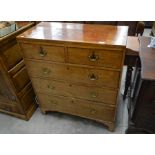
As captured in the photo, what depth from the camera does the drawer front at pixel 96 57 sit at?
1021mm

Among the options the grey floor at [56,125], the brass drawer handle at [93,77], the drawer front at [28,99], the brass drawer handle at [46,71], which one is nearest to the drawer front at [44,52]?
the brass drawer handle at [46,71]

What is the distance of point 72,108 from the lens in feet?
5.03

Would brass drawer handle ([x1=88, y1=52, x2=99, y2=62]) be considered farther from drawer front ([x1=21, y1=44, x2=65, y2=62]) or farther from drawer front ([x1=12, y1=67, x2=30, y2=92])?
drawer front ([x1=12, y1=67, x2=30, y2=92])

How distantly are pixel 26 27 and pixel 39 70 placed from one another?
45cm

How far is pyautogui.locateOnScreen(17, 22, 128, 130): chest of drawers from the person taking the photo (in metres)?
1.05

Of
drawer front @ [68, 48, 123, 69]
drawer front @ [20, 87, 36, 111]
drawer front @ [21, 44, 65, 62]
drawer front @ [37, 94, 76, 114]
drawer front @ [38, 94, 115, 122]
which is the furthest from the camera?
drawer front @ [20, 87, 36, 111]

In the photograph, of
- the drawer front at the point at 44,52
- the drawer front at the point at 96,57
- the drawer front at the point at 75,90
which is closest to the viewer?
the drawer front at the point at 96,57

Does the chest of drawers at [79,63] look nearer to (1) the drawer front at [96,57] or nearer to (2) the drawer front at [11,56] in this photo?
(1) the drawer front at [96,57]

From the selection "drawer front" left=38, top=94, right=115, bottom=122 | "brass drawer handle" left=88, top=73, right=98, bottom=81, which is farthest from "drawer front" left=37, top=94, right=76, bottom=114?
"brass drawer handle" left=88, top=73, right=98, bottom=81

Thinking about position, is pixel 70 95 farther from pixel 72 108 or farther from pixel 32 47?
pixel 32 47

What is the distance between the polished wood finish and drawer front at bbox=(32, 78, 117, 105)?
0.19 metres

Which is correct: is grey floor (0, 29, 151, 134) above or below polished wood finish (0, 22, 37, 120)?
below

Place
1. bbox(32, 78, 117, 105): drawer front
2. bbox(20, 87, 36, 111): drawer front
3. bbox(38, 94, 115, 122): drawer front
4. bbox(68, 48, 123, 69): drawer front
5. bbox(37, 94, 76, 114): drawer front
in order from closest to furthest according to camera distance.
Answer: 1. bbox(68, 48, 123, 69): drawer front
2. bbox(32, 78, 117, 105): drawer front
3. bbox(38, 94, 115, 122): drawer front
4. bbox(37, 94, 76, 114): drawer front
5. bbox(20, 87, 36, 111): drawer front
